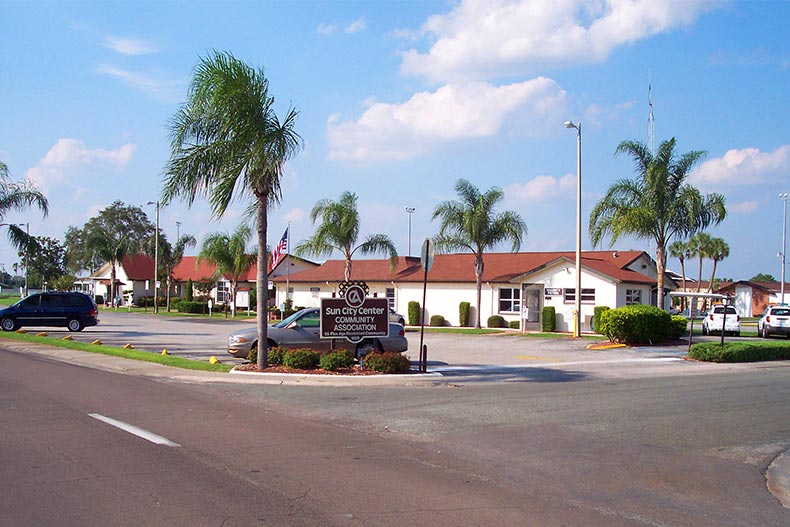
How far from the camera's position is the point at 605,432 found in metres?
10.5

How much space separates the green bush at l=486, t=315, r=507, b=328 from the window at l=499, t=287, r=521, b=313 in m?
0.77

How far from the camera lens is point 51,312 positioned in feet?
107

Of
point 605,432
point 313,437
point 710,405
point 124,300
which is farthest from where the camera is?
point 124,300

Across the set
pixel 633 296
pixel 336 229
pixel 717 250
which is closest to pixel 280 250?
pixel 336 229

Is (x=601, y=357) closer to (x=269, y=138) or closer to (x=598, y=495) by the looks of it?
(x=269, y=138)

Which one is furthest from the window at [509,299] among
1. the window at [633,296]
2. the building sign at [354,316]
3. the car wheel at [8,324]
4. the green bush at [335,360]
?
the car wheel at [8,324]

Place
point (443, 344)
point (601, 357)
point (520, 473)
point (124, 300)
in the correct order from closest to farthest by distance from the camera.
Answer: point (520, 473), point (601, 357), point (443, 344), point (124, 300)

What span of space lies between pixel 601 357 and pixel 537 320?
15044 mm

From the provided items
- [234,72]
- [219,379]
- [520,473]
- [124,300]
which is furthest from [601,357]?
[124,300]

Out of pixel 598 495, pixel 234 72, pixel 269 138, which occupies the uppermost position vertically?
pixel 234 72

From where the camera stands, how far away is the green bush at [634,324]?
27.3 metres

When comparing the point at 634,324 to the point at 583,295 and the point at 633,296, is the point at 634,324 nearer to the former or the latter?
the point at 583,295

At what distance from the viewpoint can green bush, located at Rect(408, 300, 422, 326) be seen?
4288 centimetres

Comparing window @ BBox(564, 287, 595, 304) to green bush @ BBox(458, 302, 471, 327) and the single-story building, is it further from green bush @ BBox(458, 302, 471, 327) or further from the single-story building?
green bush @ BBox(458, 302, 471, 327)
